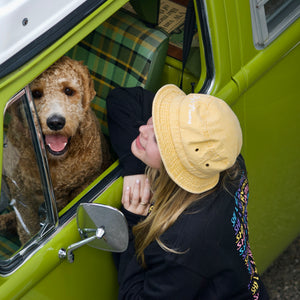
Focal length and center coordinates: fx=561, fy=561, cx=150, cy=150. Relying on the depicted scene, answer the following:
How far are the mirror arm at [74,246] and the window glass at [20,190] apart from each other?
12 cm

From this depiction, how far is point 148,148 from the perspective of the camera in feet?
6.60

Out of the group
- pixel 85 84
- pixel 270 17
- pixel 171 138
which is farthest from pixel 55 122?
pixel 270 17

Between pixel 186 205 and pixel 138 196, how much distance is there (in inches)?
8.1

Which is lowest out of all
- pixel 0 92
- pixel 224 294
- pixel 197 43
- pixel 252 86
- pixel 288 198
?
pixel 288 198

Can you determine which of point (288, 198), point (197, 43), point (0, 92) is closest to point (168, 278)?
point (0, 92)

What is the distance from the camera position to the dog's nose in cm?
207

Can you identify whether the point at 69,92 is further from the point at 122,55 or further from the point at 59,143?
the point at 122,55

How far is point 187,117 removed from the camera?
1.87m

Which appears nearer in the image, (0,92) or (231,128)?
(0,92)

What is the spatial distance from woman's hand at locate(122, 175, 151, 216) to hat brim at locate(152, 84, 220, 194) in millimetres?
237

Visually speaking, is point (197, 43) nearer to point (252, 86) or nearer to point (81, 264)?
point (252, 86)

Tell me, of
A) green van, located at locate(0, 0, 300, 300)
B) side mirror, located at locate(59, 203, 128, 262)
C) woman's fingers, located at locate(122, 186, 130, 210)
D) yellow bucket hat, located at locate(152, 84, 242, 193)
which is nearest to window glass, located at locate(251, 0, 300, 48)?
green van, located at locate(0, 0, 300, 300)

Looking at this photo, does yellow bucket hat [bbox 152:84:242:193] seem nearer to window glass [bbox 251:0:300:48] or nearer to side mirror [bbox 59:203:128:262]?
side mirror [bbox 59:203:128:262]

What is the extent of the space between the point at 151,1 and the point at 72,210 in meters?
1.16
